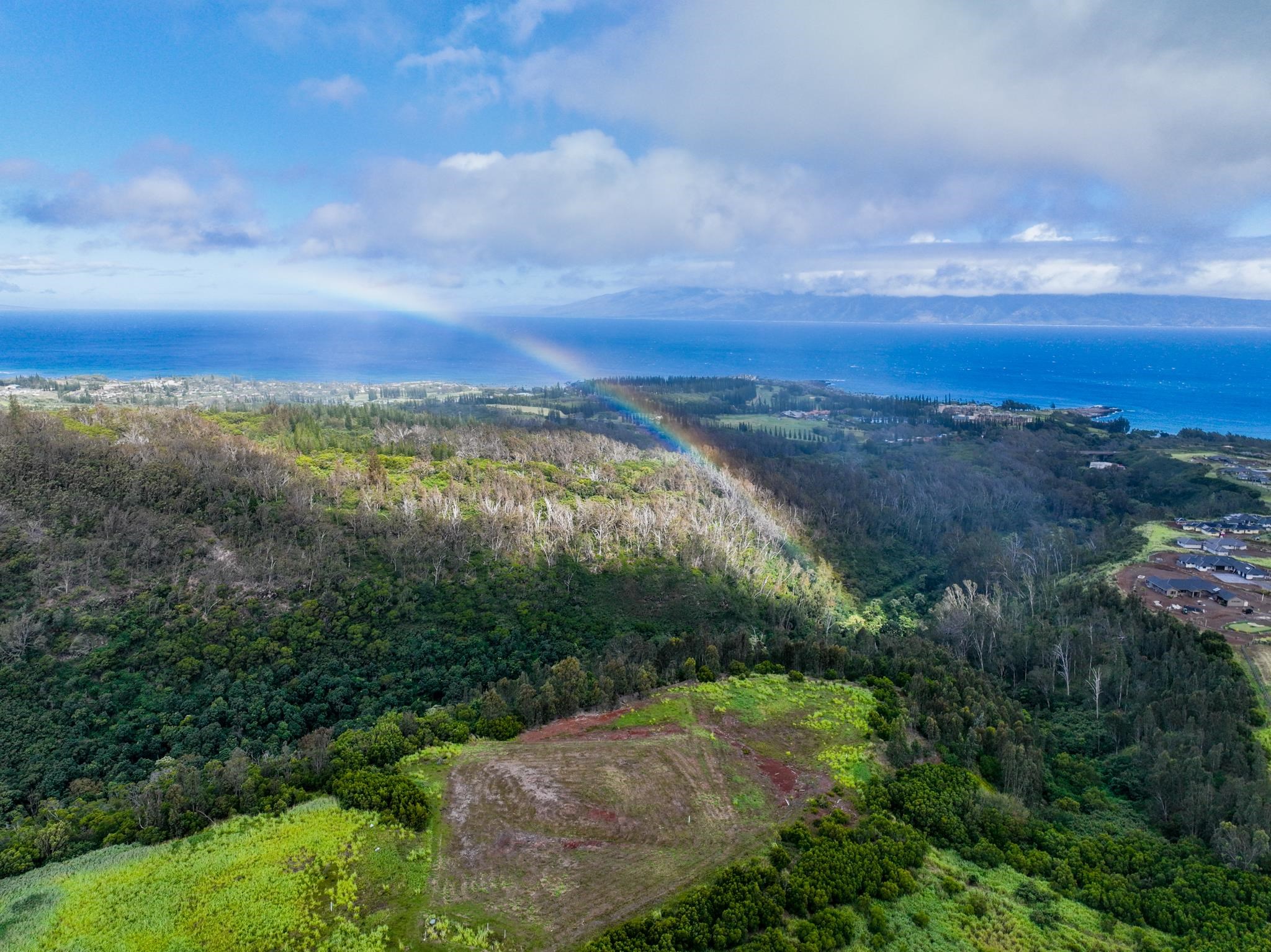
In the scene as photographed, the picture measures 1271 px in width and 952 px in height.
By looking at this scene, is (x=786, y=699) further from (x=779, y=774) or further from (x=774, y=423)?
(x=774, y=423)

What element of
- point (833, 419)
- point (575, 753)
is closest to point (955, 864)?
point (575, 753)

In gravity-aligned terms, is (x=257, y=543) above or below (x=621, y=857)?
above

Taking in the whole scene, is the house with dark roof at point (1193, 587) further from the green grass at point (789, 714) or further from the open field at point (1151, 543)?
the green grass at point (789, 714)

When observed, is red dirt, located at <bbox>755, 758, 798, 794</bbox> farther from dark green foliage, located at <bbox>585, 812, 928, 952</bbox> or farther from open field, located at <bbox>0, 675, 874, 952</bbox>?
dark green foliage, located at <bbox>585, 812, 928, 952</bbox>

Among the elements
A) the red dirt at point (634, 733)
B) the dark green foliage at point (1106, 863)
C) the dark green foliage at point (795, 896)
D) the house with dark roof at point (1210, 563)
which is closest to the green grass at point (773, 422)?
the house with dark roof at point (1210, 563)

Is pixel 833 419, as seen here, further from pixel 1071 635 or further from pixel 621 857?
pixel 621 857

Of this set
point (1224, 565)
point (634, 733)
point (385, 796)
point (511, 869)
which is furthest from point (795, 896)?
point (1224, 565)

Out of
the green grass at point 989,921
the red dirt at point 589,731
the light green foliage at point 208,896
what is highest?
the light green foliage at point 208,896
